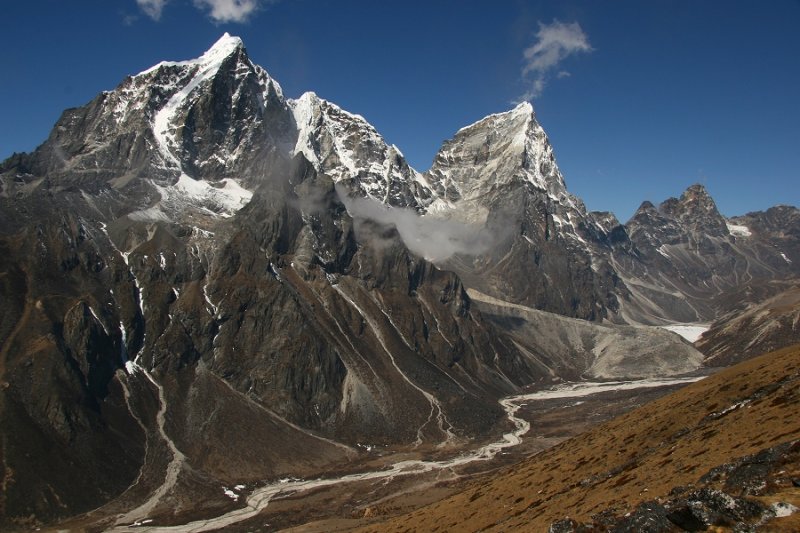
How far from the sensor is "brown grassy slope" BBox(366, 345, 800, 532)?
5888 centimetres

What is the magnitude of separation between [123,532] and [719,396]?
131919mm

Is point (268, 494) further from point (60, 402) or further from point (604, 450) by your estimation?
point (604, 450)

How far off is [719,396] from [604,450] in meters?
17.2

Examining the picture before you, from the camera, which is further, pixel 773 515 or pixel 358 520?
pixel 358 520

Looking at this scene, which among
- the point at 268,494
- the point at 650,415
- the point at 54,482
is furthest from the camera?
the point at 268,494

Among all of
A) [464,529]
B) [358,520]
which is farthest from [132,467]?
[464,529]

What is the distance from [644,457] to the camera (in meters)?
75.7

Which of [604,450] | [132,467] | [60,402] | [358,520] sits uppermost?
[60,402]

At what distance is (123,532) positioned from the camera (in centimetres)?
14875

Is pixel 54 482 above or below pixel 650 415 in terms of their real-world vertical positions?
above

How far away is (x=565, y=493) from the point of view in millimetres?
73750

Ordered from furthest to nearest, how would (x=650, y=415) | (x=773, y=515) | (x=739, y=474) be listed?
(x=650, y=415) < (x=739, y=474) < (x=773, y=515)

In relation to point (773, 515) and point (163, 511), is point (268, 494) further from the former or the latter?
point (773, 515)

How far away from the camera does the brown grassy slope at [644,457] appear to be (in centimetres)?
5888
